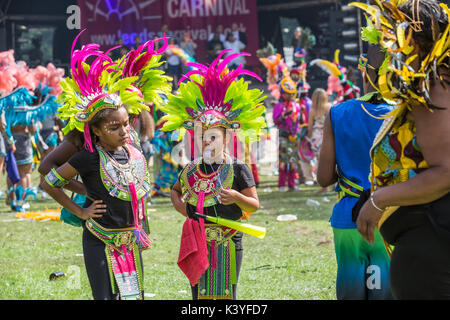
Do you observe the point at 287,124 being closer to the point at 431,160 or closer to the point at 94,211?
the point at 94,211

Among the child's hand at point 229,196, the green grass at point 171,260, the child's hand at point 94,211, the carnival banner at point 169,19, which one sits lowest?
the green grass at point 171,260

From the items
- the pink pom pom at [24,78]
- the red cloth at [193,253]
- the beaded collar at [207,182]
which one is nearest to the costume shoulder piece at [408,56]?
the beaded collar at [207,182]

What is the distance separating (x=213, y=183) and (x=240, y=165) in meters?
0.21

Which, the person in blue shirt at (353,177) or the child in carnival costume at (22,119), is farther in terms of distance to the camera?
the child in carnival costume at (22,119)

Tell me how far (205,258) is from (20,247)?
4.62m

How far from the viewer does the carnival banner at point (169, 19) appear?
928 inches

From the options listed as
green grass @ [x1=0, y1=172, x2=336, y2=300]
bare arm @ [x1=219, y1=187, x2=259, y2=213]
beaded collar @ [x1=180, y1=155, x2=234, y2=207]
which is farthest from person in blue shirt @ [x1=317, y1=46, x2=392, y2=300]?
green grass @ [x1=0, y1=172, x2=336, y2=300]

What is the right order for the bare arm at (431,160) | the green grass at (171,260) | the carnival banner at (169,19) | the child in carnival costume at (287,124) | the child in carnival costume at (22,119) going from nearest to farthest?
the bare arm at (431,160) < the green grass at (171,260) < the child in carnival costume at (22,119) < the child in carnival costume at (287,124) < the carnival banner at (169,19)

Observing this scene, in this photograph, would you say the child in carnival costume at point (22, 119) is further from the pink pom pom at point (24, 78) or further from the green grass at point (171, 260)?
the green grass at point (171, 260)

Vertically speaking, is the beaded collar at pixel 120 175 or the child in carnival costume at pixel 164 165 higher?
the beaded collar at pixel 120 175

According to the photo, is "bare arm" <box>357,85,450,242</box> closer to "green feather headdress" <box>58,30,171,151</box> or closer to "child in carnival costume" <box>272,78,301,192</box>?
"green feather headdress" <box>58,30,171,151</box>

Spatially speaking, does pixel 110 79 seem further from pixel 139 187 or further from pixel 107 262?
pixel 107 262

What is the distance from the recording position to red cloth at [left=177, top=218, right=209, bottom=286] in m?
4.42
